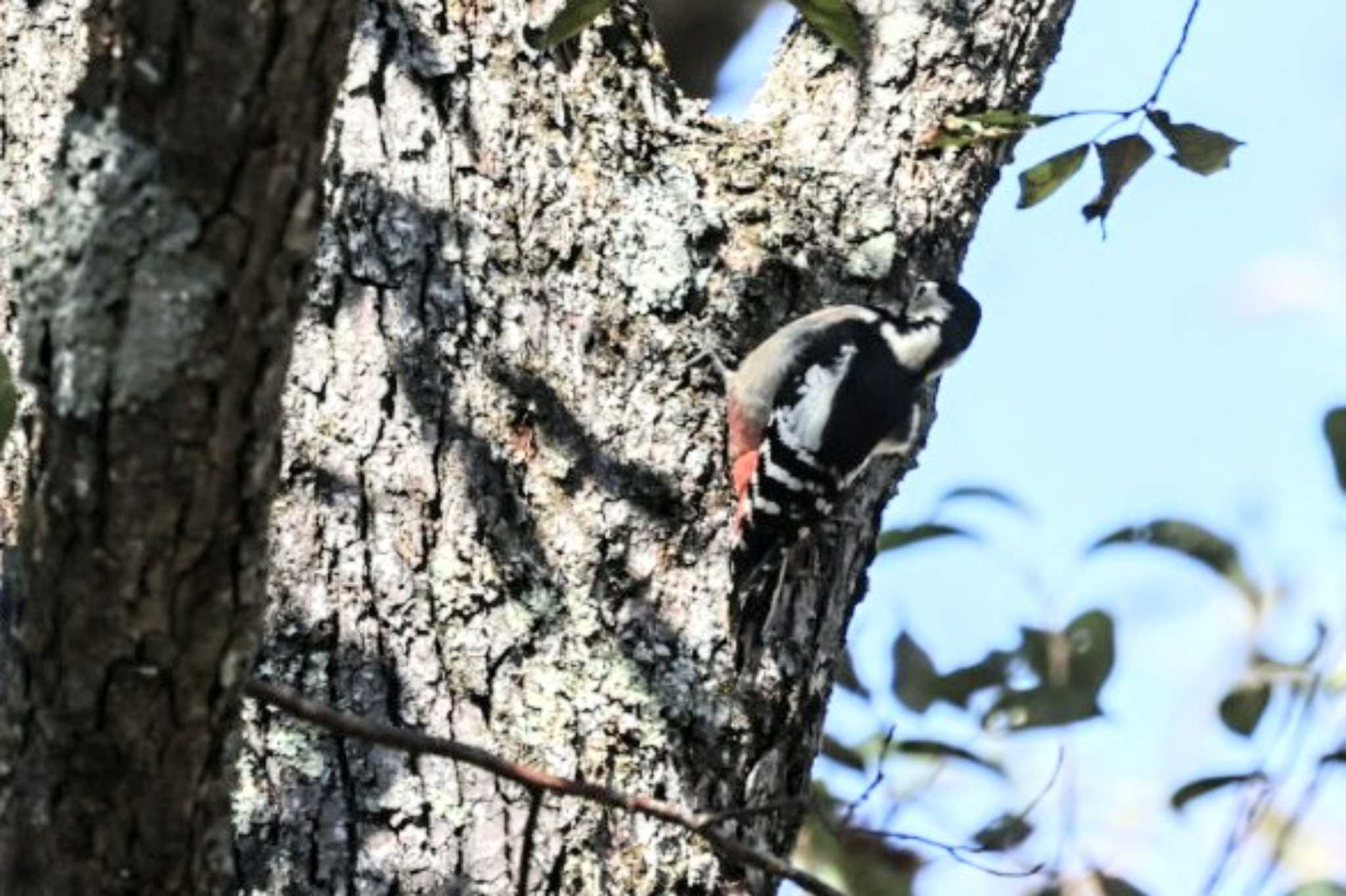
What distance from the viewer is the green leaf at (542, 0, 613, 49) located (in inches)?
96.3

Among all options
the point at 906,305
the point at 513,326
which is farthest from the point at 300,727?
the point at 906,305

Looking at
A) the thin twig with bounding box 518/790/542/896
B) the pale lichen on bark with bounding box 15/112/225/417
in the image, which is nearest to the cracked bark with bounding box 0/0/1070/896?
the thin twig with bounding box 518/790/542/896

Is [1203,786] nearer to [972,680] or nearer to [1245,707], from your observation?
[1245,707]

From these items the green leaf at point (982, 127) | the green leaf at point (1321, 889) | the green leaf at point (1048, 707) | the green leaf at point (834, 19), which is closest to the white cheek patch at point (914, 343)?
the green leaf at point (982, 127)

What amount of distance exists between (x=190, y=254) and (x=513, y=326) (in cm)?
118

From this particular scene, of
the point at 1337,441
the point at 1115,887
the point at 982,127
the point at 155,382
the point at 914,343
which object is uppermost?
the point at 914,343

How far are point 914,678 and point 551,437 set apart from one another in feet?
2.98

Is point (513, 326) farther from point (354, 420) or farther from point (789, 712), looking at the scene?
point (789, 712)

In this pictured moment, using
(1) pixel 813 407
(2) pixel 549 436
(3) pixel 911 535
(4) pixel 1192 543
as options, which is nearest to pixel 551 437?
(2) pixel 549 436

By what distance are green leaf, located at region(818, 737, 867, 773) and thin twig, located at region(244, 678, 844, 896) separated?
1.59 m

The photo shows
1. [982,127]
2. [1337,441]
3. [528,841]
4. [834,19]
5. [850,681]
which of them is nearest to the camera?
[528,841]

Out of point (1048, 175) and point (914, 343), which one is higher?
point (914, 343)

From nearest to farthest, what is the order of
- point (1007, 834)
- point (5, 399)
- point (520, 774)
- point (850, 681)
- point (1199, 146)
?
point (5, 399)
point (520, 774)
point (1199, 146)
point (1007, 834)
point (850, 681)

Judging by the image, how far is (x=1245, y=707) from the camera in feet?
11.0
